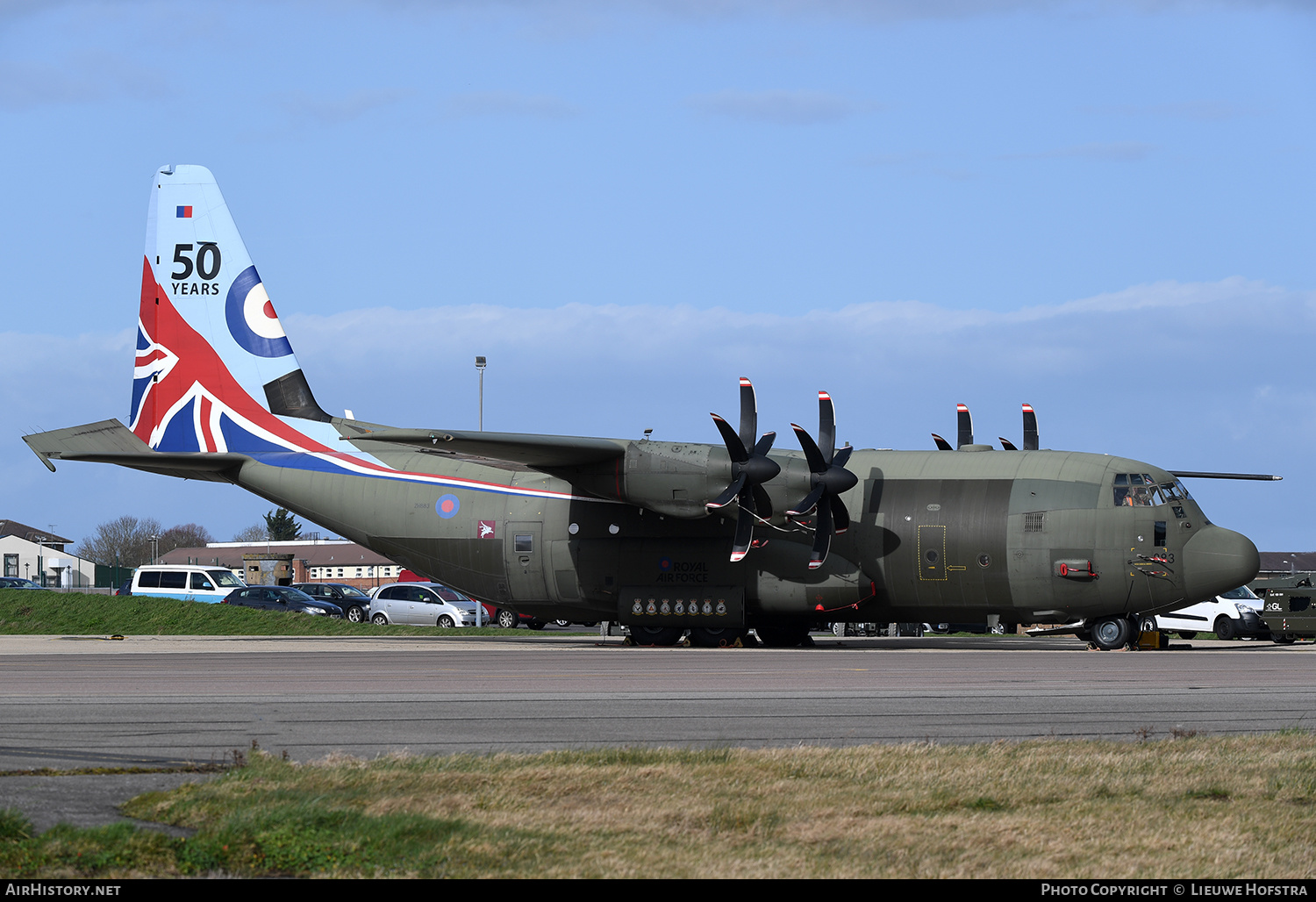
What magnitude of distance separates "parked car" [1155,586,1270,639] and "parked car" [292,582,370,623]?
2822 centimetres

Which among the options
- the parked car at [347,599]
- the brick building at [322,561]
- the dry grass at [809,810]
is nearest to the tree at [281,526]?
the brick building at [322,561]

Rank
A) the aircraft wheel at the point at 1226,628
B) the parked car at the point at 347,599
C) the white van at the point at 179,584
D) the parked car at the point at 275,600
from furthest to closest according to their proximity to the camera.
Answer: the white van at the point at 179,584 < the parked car at the point at 347,599 < the parked car at the point at 275,600 < the aircraft wheel at the point at 1226,628


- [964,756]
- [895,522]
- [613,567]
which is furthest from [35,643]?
[964,756]

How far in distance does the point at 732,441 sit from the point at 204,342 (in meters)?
15.6

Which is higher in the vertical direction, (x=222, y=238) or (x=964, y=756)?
(x=222, y=238)

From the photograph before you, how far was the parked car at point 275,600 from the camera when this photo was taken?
151ft

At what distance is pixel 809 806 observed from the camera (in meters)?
7.88

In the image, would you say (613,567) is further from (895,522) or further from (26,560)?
(26,560)

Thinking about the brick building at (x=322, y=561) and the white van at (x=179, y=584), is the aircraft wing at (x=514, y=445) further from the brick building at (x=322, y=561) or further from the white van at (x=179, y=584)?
the brick building at (x=322, y=561)

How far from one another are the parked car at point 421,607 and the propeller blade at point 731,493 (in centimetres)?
1885

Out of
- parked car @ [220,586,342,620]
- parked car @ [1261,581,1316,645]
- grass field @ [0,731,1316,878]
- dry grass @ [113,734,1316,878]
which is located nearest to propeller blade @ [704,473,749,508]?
dry grass @ [113,734,1316,878]

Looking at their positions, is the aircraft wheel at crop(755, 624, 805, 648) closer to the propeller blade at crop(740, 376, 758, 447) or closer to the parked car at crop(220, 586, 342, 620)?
the propeller blade at crop(740, 376, 758, 447)
